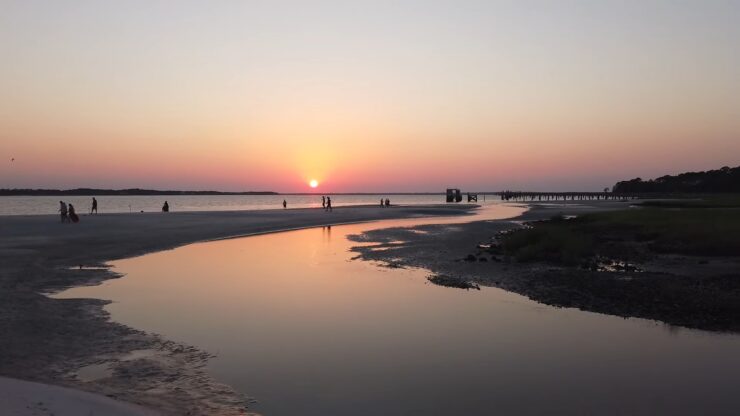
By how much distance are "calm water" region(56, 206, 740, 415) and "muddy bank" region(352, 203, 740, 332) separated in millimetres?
1101

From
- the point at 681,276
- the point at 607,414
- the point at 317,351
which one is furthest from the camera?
the point at 681,276

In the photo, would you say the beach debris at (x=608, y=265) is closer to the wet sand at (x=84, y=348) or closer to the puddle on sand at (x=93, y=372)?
the wet sand at (x=84, y=348)

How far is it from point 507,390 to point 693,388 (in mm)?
3243

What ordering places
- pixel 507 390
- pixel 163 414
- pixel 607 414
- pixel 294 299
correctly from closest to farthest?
pixel 163 414 < pixel 607 414 < pixel 507 390 < pixel 294 299

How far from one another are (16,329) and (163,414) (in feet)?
20.9

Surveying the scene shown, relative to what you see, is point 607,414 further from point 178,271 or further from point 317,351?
point 178,271

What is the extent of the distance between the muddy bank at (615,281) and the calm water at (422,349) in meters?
1.10

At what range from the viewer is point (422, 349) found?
11398mm

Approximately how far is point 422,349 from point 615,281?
10194 millimetres

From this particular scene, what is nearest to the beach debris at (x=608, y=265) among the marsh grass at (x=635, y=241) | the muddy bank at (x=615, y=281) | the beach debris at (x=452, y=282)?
the muddy bank at (x=615, y=281)

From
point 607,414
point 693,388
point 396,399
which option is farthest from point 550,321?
point 396,399

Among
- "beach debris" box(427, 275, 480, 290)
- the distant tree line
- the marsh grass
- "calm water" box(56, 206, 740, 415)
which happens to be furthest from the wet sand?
the distant tree line

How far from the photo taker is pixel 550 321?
13.9 meters

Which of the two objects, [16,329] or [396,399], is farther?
[16,329]
